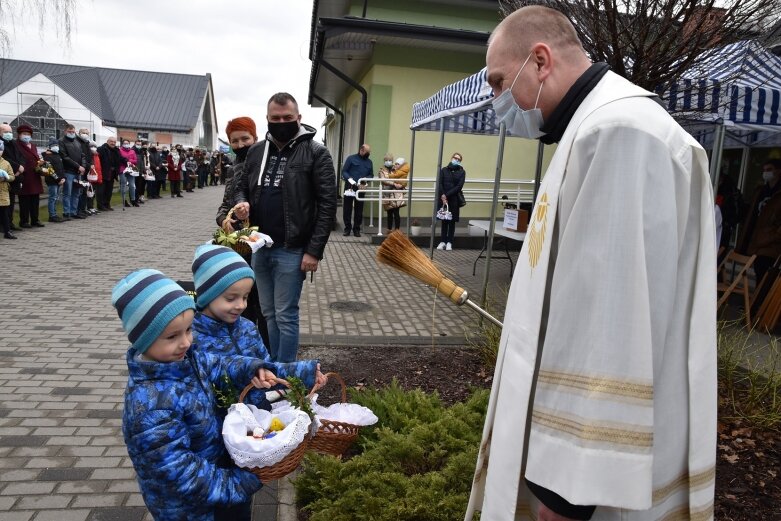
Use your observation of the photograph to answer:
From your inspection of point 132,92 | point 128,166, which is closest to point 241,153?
point 128,166

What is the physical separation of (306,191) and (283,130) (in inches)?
18.3

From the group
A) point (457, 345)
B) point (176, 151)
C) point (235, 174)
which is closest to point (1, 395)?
point (235, 174)

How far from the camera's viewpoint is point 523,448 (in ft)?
4.71

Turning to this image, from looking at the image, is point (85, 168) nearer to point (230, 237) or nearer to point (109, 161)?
point (109, 161)

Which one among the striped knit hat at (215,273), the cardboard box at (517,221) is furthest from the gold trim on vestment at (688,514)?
the cardboard box at (517,221)

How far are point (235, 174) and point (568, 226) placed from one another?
157 inches

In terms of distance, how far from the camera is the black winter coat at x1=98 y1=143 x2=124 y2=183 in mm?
17500

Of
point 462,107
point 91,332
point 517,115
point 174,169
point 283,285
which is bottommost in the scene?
A: point 91,332

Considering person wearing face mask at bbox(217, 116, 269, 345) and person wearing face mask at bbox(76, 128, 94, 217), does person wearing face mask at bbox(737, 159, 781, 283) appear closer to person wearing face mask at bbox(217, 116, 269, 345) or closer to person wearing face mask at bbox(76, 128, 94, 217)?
person wearing face mask at bbox(217, 116, 269, 345)

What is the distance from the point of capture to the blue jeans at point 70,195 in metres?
15.1

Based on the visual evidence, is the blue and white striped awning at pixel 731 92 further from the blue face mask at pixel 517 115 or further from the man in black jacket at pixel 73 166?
the man in black jacket at pixel 73 166

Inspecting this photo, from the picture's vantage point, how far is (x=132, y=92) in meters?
64.9

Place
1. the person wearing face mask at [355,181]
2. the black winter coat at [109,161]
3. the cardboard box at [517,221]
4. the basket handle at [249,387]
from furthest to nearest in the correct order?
the black winter coat at [109,161]
the person wearing face mask at [355,181]
the cardboard box at [517,221]
the basket handle at [249,387]

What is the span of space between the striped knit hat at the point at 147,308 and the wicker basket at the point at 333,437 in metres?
1.09
